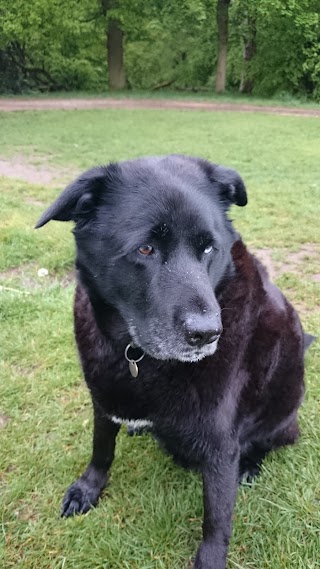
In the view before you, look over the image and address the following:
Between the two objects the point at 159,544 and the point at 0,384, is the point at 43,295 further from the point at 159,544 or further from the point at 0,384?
the point at 159,544

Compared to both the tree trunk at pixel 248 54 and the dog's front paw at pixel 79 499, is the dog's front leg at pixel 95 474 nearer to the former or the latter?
the dog's front paw at pixel 79 499

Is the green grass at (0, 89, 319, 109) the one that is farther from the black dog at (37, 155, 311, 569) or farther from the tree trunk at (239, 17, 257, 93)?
the black dog at (37, 155, 311, 569)

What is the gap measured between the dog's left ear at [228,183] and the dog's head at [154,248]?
0.09m

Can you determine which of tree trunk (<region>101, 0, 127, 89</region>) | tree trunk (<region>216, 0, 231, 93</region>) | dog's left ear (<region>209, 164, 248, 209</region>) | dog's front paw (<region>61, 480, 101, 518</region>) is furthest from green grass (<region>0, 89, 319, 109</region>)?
dog's front paw (<region>61, 480, 101, 518</region>)

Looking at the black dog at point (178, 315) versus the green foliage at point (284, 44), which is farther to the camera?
the green foliage at point (284, 44)

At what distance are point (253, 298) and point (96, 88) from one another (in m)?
28.1

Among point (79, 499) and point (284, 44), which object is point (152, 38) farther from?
point (79, 499)

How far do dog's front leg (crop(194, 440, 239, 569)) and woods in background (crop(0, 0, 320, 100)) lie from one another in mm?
24267

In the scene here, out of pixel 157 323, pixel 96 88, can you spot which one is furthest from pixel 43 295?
pixel 96 88

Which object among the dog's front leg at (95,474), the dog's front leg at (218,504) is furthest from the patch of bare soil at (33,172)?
the dog's front leg at (218,504)

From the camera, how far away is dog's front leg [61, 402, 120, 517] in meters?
2.27

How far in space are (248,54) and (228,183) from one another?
28.2m

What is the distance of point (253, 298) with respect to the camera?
2113 millimetres

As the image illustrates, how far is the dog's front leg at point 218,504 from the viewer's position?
194 centimetres
